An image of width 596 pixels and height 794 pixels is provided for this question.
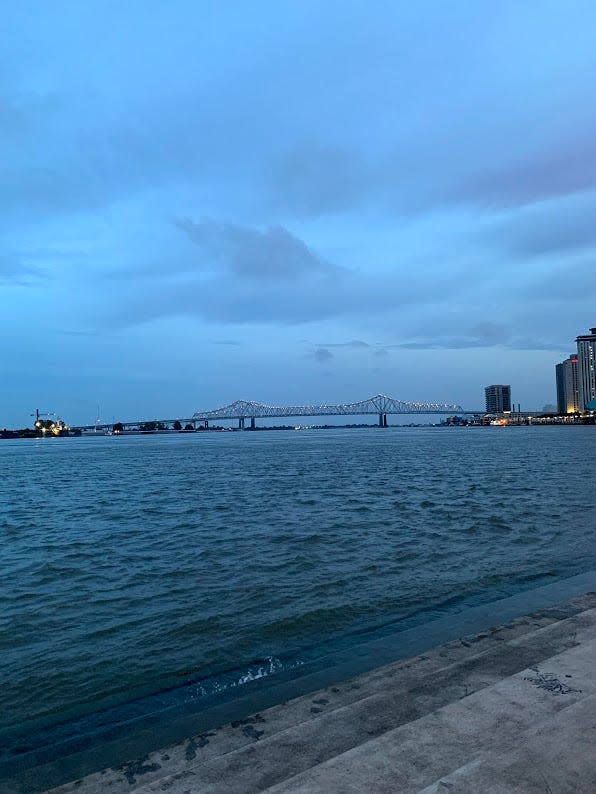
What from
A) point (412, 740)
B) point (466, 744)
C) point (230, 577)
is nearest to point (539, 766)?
point (466, 744)

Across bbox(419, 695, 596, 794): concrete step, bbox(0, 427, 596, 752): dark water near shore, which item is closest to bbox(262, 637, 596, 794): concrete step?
bbox(419, 695, 596, 794): concrete step

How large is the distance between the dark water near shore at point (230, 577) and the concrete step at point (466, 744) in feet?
8.49

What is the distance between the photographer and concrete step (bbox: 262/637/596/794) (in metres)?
3.08

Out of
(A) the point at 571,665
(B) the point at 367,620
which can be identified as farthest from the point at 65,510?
(A) the point at 571,665

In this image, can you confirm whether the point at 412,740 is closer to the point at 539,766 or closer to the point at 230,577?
the point at 539,766

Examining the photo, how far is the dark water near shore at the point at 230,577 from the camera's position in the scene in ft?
21.1

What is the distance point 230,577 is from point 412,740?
7357mm

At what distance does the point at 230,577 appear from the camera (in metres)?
10.5

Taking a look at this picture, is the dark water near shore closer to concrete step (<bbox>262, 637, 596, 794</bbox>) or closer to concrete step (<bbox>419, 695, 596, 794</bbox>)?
concrete step (<bbox>262, 637, 596, 794</bbox>)

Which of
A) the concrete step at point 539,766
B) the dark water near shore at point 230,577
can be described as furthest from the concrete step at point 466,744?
the dark water near shore at point 230,577

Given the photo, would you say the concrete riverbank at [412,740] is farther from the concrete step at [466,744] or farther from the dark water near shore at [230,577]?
the dark water near shore at [230,577]

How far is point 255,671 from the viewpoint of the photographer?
6180 mm

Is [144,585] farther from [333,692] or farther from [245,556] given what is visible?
[333,692]

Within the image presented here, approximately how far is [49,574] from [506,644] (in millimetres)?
9310
